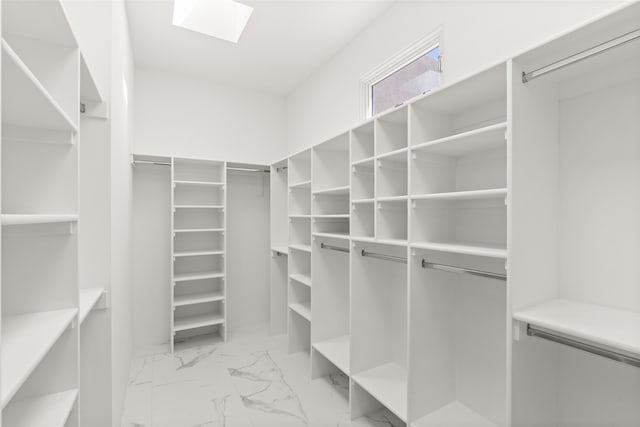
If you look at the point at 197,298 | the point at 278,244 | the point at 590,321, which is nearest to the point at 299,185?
the point at 278,244

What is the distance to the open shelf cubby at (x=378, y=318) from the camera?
2.30m

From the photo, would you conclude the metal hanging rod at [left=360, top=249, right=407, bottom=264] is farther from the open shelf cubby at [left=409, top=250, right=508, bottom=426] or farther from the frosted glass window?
the frosted glass window

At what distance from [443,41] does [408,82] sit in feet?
1.46

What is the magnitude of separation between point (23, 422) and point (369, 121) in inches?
82.9

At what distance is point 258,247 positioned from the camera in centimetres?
411

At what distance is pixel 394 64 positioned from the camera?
8.24 ft

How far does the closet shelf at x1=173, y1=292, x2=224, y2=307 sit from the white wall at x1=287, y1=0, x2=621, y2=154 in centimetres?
202

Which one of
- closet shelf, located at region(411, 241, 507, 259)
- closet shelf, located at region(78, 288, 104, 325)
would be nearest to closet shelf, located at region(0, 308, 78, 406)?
closet shelf, located at region(78, 288, 104, 325)

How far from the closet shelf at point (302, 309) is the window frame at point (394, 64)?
190cm

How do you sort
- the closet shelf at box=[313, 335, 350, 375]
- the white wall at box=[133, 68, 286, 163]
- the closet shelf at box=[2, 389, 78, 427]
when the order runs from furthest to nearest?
the white wall at box=[133, 68, 286, 163] < the closet shelf at box=[313, 335, 350, 375] < the closet shelf at box=[2, 389, 78, 427]

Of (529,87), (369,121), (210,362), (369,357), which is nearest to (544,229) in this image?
(529,87)

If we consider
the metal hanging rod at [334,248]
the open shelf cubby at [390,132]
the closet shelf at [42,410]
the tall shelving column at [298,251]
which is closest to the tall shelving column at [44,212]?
the closet shelf at [42,410]

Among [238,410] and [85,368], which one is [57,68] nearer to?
[85,368]

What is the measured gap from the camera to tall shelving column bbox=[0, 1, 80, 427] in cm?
103
